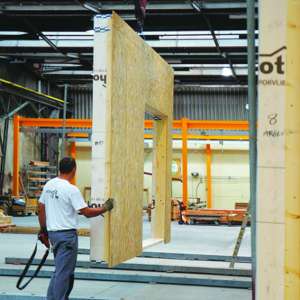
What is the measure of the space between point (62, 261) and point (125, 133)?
1.93 m

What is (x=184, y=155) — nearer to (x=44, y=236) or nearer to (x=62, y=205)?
(x=44, y=236)

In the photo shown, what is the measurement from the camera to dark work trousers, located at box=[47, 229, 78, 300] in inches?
229

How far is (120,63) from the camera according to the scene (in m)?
6.83

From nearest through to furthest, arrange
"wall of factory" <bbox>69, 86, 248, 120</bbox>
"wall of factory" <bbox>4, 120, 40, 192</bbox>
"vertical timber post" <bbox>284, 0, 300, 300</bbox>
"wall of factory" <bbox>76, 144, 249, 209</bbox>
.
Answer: "vertical timber post" <bbox>284, 0, 300, 300</bbox>, "wall of factory" <bbox>4, 120, 40, 192</bbox>, "wall of factory" <bbox>76, 144, 249, 209</bbox>, "wall of factory" <bbox>69, 86, 248, 120</bbox>

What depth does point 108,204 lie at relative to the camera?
249 inches

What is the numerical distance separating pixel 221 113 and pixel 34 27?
37.7 feet

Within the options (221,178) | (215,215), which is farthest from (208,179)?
(215,215)

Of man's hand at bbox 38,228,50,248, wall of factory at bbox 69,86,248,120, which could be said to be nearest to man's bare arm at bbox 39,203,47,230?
man's hand at bbox 38,228,50,248

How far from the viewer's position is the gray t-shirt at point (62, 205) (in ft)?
19.1

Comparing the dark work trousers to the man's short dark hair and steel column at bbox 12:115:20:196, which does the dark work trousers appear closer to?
the man's short dark hair

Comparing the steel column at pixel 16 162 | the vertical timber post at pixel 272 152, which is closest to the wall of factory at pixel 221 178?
the steel column at pixel 16 162

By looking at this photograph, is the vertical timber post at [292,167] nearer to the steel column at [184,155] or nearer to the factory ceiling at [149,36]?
the factory ceiling at [149,36]

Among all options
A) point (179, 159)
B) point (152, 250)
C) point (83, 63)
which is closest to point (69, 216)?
point (152, 250)

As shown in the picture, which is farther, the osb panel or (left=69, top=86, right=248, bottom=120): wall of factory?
(left=69, top=86, right=248, bottom=120): wall of factory
